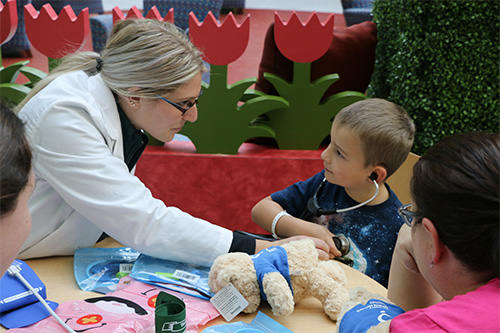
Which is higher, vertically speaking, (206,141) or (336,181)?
(336,181)

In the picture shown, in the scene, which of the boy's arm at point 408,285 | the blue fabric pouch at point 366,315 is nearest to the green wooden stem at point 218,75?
the boy's arm at point 408,285

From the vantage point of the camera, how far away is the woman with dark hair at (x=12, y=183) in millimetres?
738

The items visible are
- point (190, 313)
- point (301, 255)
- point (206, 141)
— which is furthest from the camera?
point (206, 141)

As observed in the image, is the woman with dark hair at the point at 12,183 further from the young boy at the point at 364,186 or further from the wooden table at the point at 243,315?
the young boy at the point at 364,186

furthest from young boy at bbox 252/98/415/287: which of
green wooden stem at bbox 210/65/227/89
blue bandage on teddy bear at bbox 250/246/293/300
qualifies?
green wooden stem at bbox 210/65/227/89

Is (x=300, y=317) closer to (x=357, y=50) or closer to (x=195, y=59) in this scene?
(x=195, y=59)

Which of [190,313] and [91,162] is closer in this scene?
[190,313]

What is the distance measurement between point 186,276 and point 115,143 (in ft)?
1.49

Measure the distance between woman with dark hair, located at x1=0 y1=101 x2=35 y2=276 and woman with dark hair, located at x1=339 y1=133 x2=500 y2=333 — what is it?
62 cm

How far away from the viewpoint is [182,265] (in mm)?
1421

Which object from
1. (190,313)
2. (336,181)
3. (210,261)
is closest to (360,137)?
(336,181)

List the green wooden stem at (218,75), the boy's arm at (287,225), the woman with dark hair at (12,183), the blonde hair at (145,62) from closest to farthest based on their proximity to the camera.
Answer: the woman with dark hair at (12,183)
the blonde hair at (145,62)
the boy's arm at (287,225)
the green wooden stem at (218,75)

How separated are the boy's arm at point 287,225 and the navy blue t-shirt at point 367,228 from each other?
9 cm

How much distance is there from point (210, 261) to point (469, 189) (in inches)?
30.4
